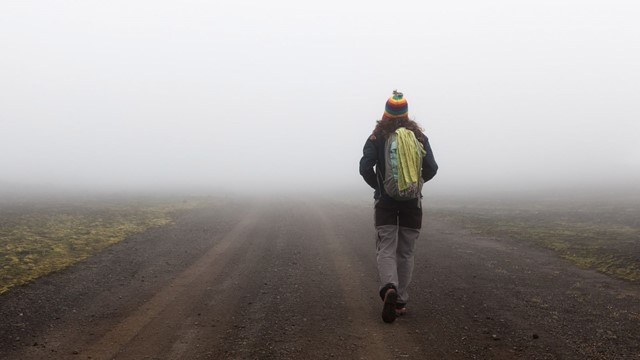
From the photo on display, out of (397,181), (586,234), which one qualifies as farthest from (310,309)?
(586,234)

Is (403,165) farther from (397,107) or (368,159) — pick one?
(397,107)

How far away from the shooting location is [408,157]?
5.94 m

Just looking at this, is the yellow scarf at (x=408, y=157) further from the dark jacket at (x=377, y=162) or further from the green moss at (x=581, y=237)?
the green moss at (x=581, y=237)

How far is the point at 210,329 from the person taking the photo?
5602mm

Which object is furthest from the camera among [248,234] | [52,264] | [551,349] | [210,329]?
[248,234]

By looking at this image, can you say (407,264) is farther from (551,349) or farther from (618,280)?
(618,280)

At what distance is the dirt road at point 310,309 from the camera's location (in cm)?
492

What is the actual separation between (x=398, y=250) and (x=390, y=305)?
0.89m

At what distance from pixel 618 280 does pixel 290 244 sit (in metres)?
8.27

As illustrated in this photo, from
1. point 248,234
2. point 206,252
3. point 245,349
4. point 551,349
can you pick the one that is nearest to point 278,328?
point 245,349

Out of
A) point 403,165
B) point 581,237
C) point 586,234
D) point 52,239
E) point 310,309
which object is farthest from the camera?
point 586,234

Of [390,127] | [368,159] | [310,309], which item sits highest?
[390,127]

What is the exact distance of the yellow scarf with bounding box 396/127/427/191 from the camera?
5.89 meters

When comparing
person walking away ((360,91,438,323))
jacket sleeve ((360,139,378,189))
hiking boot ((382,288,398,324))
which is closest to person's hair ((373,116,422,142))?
person walking away ((360,91,438,323))
